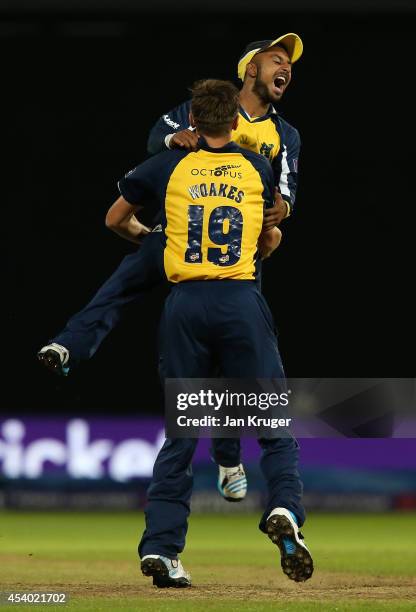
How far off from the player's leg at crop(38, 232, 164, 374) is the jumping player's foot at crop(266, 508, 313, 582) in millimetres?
1346

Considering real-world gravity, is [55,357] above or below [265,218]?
below

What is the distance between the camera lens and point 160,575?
536 centimetres

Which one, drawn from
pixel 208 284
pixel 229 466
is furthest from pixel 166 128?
pixel 229 466

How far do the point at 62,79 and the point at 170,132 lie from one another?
873 cm

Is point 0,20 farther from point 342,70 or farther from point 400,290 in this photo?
point 400,290

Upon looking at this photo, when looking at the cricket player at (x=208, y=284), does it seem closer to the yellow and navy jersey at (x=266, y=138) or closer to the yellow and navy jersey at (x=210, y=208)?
the yellow and navy jersey at (x=210, y=208)

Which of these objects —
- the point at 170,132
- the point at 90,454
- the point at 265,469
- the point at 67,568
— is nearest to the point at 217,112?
the point at 170,132

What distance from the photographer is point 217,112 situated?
5.20 meters

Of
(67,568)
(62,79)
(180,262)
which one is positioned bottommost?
(67,568)

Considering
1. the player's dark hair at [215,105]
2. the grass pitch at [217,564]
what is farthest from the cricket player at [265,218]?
the grass pitch at [217,564]

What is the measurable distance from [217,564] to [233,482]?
47.9 inches

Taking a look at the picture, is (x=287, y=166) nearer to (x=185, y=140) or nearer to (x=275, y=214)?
(x=275, y=214)

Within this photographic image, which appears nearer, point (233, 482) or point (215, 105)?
point (215, 105)

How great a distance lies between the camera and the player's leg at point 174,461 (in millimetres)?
5242
